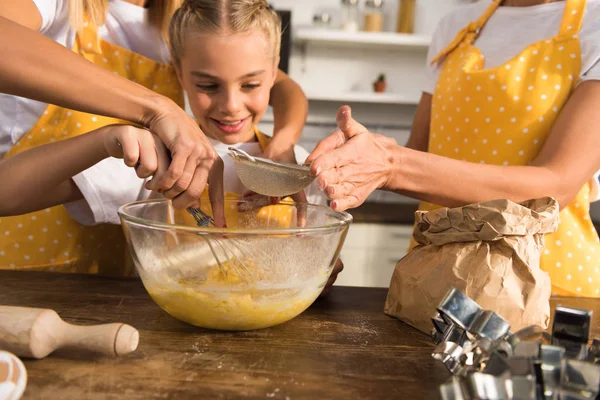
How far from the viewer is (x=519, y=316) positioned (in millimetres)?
675

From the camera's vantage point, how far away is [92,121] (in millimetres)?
1104

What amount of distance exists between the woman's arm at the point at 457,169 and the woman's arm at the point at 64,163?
25 centimetres

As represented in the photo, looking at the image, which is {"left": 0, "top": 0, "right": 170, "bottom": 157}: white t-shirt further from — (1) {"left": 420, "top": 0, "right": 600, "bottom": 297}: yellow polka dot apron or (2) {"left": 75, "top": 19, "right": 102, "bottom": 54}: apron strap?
(1) {"left": 420, "top": 0, "right": 600, "bottom": 297}: yellow polka dot apron

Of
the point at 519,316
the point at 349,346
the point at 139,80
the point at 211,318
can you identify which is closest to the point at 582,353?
the point at 519,316

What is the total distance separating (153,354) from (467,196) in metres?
0.61

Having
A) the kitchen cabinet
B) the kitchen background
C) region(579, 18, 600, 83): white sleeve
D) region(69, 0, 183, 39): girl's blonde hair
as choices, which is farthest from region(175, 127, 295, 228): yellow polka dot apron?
the kitchen background

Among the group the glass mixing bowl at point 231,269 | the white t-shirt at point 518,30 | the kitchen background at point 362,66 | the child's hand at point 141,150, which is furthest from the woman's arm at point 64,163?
the kitchen background at point 362,66

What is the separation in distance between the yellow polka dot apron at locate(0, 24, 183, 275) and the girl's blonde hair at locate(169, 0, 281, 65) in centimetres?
11

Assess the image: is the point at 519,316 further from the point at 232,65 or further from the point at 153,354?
the point at 232,65

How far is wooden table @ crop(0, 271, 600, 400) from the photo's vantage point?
1.75 ft

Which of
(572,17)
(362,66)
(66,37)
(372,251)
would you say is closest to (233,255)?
(66,37)

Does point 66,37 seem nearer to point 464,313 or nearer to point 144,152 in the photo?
point 144,152

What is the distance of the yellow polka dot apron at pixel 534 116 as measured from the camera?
3.64 ft

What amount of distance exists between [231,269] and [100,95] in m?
0.33
